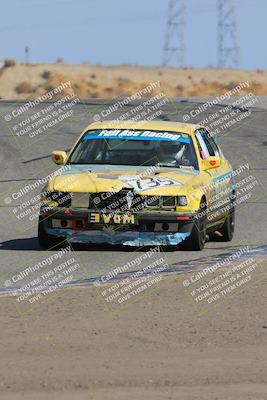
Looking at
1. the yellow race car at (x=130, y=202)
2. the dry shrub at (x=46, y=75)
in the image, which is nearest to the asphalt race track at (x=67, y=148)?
the yellow race car at (x=130, y=202)

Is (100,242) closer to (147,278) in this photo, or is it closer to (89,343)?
(147,278)

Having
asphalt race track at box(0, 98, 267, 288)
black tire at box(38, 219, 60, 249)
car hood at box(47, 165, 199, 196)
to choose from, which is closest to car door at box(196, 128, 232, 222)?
asphalt race track at box(0, 98, 267, 288)

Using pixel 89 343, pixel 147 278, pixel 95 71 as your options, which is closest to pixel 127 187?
pixel 147 278

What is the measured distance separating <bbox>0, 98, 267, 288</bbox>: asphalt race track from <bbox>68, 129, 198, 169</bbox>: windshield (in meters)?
1.10

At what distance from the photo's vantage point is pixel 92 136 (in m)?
15.1

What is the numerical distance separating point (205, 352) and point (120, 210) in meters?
5.66

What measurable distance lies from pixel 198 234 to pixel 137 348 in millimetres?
5725

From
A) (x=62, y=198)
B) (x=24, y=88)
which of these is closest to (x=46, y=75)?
(x=24, y=88)

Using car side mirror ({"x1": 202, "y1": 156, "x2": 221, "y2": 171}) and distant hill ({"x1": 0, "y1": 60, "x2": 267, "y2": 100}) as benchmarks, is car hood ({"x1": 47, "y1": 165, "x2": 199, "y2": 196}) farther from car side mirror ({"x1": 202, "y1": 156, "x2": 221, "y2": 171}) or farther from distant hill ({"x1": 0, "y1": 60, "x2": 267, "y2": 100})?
distant hill ({"x1": 0, "y1": 60, "x2": 267, "y2": 100})

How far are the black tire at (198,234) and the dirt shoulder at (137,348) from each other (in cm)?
320

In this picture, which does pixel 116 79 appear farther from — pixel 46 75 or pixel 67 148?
pixel 67 148

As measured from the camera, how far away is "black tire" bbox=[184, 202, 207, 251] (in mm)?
13953

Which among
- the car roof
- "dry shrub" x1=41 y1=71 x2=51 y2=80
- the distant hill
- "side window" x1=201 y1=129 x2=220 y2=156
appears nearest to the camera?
the car roof

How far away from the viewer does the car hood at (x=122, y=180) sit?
13789 millimetres
